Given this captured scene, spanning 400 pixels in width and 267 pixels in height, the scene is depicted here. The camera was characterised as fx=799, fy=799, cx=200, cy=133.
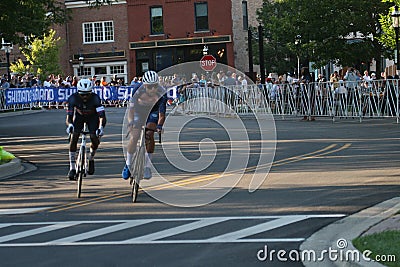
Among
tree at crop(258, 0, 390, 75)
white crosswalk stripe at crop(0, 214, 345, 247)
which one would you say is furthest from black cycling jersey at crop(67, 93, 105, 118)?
tree at crop(258, 0, 390, 75)

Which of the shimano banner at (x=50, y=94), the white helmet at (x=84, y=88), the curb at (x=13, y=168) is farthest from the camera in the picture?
the shimano banner at (x=50, y=94)

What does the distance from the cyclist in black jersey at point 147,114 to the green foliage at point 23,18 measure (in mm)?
16183

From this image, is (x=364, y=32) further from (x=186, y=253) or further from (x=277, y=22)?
(x=186, y=253)

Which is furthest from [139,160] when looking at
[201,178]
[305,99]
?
[305,99]

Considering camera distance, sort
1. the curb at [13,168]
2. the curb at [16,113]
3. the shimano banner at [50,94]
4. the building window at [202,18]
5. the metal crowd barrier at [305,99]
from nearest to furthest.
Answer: the curb at [13,168]
the metal crowd barrier at [305,99]
the curb at [16,113]
the shimano banner at [50,94]
the building window at [202,18]

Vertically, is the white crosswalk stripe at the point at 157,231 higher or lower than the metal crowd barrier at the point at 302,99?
lower

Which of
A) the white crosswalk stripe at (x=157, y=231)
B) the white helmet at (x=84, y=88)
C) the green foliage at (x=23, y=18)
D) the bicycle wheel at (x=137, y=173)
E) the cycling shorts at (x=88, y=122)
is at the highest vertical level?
the green foliage at (x=23, y=18)

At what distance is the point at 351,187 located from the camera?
1302 cm

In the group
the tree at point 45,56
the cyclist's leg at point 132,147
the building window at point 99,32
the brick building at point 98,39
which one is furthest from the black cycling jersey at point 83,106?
the building window at point 99,32

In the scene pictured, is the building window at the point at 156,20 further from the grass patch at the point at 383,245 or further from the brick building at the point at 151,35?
the grass patch at the point at 383,245

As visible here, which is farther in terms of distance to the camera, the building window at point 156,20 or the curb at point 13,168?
the building window at point 156,20

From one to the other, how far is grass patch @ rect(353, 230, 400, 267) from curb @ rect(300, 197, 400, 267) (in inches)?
4.2

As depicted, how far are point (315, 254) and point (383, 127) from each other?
17565mm

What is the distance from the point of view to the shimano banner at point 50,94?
143ft
